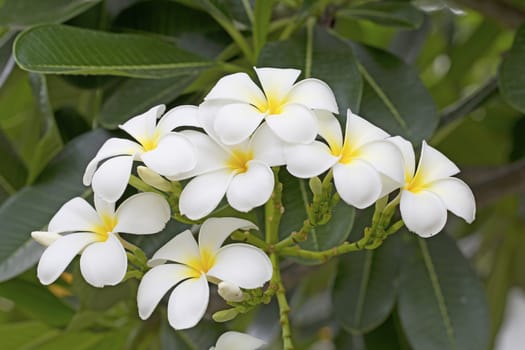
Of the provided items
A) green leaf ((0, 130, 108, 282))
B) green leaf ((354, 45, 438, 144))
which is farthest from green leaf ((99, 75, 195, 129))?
green leaf ((354, 45, 438, 144))

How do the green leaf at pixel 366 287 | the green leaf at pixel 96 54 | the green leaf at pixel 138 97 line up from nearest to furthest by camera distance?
1. the green leaf at pixel 96 54
2. the green leaf at pixel 138 97
3. the green leaf at pixel 366 287

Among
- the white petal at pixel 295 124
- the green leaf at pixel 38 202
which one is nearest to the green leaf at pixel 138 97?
the green leaf at pixel 38 202

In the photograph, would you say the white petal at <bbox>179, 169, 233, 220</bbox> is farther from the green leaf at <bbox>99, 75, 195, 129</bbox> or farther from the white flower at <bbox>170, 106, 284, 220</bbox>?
the green leaf at <bbox>99, 75, 195, 129</bbox>

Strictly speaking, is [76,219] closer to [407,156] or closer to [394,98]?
[407,156]

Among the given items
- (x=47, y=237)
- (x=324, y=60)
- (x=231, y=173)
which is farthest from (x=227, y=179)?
(x=324, y=60)

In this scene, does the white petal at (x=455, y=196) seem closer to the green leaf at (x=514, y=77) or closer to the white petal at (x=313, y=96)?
the white petal at (x=313, y=96)

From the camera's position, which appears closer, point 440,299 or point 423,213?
point 423,213
